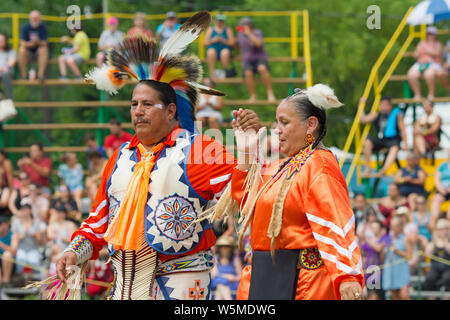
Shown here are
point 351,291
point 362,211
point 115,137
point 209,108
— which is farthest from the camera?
point 115,137

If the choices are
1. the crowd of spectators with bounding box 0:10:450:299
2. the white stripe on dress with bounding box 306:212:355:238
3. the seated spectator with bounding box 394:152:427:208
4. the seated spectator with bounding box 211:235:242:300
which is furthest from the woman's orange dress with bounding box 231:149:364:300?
the seated spectator with bounding box 394:152:427:208

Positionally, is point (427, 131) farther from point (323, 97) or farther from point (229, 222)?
point (323, 97)

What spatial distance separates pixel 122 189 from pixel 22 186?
6.56 m

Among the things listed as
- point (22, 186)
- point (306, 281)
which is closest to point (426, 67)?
point (22, 186)

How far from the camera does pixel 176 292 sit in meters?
4.34

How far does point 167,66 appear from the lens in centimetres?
449

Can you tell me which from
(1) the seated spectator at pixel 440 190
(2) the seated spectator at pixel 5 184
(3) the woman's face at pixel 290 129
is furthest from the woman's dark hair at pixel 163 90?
(2) the seated spectator at pixel 5 184

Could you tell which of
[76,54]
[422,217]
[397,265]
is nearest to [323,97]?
[397,265]

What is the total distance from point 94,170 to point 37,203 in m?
0.86

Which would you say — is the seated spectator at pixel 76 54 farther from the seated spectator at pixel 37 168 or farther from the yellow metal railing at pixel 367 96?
the yellow metal railing at pixel 367 96

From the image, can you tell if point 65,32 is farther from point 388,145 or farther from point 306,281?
point 306,281

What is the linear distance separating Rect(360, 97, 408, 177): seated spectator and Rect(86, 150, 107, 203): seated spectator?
3612 millimetres

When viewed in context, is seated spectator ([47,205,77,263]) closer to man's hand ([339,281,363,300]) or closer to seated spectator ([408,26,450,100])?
seated spectator ([408,26,450,100])
